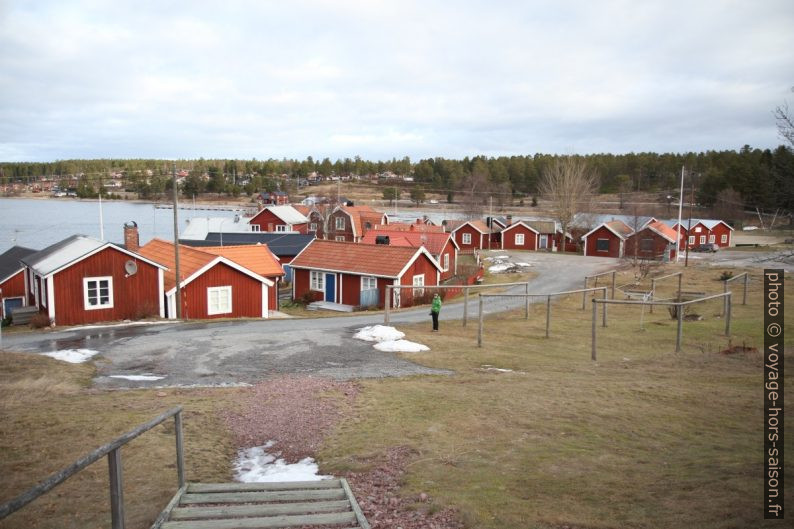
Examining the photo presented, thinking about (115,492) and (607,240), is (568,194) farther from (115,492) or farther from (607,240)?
(115,492)

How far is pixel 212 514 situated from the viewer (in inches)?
239

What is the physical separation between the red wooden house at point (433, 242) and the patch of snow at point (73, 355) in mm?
31360

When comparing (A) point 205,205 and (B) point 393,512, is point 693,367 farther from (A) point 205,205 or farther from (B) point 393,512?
(A) point 205,205

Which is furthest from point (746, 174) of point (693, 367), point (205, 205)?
point (205, 205)

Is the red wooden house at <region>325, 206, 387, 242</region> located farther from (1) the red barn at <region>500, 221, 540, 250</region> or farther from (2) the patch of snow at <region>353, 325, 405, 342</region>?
(2) the patch of snow at <region>353, 325, 405, 342</region>

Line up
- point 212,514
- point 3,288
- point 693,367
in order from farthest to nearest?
point 3,288, point 693,367, point 212,514

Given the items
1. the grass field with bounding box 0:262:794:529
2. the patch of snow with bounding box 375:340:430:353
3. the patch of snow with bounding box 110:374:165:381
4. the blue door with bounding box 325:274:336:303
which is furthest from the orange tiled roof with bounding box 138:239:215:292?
the patch of snow with bounding box 110:374:165:381

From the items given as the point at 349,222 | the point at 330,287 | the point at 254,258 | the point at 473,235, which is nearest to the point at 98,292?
the point at 254,258

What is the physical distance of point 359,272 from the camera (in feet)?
119

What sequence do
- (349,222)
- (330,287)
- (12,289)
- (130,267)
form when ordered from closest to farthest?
1. (130,267)
2. (12,289)
3. (330,287)
4. (349,222)

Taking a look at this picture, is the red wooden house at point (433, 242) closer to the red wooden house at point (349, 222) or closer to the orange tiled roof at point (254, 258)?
the orange tiled roof at point (254, 258)

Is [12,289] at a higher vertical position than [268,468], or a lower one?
lower

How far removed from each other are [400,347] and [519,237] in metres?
55.8

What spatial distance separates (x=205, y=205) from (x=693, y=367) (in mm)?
187430
